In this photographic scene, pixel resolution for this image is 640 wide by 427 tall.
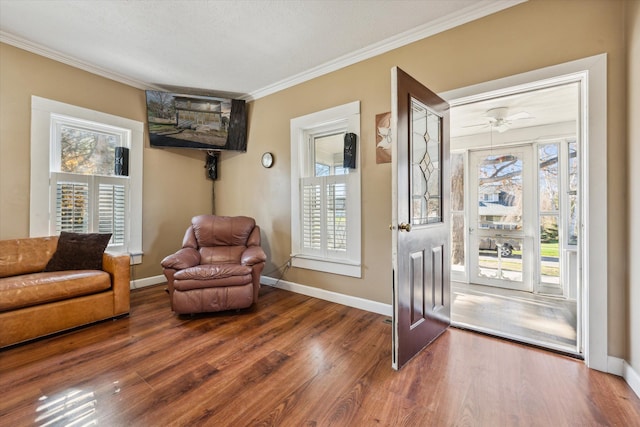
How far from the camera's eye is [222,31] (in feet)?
8.02

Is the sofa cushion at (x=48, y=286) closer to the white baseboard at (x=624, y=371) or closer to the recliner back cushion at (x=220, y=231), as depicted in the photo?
the recliner back cushion at (x=220, y=231)

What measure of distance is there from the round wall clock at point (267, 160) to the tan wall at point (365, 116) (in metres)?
0.08

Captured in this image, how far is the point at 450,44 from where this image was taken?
7.55 ft

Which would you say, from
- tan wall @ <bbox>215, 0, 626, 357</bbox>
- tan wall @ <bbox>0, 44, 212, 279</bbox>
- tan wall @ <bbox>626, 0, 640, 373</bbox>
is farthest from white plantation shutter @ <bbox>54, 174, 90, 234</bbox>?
tan wall @ <bbox>626, 0, 640, 373</bbox>

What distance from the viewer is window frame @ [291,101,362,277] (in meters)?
2.86

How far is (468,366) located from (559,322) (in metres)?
1.41

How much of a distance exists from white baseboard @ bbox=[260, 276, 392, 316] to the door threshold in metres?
0.66

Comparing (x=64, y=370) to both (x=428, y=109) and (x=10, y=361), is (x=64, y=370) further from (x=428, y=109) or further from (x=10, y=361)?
(x=428, y=109)

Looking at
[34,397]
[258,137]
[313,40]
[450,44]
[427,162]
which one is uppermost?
[313,40]

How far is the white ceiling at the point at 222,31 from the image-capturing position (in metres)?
2.13

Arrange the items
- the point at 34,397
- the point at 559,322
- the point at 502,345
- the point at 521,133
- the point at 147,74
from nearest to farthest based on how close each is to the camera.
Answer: the point at 34,397 < the point at 502,345 < the point at 559,322 < the point at 147,74 < the point at 521,133

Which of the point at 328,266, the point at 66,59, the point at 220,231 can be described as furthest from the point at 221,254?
the point at 66,59

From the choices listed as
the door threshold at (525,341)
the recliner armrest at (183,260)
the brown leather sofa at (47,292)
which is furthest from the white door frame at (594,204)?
the brown leather sofa at (47,292)

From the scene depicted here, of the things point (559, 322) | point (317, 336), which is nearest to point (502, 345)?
point (559, 322)
